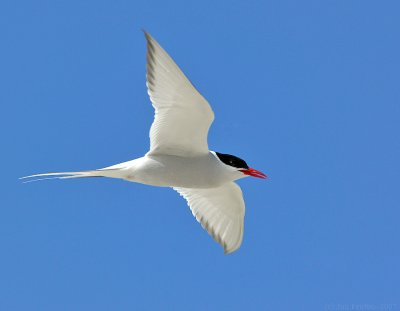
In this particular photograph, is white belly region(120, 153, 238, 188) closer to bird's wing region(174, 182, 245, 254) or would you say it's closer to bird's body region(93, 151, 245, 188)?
bird's body region(93, 151, 245, 188)

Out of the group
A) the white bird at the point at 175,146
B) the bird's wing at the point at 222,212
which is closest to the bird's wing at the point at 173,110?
the white bird at the point at 175,146

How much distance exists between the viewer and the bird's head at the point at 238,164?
9297 millimetres

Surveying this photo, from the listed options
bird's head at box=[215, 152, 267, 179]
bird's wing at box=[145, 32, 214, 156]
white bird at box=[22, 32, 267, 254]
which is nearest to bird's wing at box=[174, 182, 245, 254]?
white bird at box=[22, 32, 267, 254]

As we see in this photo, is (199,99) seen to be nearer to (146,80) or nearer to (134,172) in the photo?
(146,80)

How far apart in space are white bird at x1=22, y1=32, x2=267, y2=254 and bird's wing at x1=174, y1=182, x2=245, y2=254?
203 mm

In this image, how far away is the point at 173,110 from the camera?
884 cm

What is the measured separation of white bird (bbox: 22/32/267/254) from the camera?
8406 millimetres

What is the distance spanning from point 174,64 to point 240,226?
9.65 feet

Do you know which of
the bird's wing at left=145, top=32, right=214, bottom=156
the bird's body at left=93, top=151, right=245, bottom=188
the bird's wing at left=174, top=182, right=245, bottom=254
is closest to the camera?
the bird's wing at left=145, top=32, right=214, bottom=156

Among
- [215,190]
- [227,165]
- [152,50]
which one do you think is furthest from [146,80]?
[215,190]

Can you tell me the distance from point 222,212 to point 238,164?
4.36ft

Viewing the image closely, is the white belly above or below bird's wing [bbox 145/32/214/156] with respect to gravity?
below

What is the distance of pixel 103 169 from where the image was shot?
884 cm

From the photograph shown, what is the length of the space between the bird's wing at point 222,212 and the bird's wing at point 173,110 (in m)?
1.22
